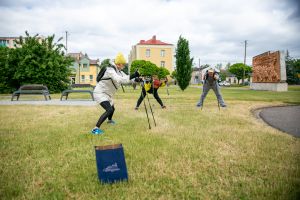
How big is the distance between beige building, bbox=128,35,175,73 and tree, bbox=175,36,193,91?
33636 mm

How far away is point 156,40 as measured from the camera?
6756 cm

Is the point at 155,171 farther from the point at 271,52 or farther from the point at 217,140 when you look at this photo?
the point at 271,52

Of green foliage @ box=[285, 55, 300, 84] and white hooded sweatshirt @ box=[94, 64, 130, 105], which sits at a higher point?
green foliage @ box=[285, 55, 300, 84]

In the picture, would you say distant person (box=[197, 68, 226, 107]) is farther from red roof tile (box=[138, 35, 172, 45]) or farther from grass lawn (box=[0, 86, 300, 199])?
red roof tile (box=[138, 35, 172, 45])

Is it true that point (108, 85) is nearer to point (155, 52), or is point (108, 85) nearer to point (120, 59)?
point (120, 59)

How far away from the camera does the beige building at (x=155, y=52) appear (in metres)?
65.4

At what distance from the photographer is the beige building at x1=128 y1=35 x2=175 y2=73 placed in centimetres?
6538

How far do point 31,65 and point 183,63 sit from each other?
1806 centimetres

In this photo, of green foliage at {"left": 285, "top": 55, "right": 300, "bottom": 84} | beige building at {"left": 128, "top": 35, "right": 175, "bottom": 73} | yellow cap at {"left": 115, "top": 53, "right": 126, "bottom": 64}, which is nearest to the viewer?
yellow cap at {"left": 115, "top": 53, "right": 126, "bottom": 64}

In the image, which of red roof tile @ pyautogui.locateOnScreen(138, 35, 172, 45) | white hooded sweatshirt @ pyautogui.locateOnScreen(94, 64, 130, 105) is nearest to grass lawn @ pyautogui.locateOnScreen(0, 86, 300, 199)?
white hooded sweatshirt @ pyautogui.locateOnScreen(94, 64, 130, 105)

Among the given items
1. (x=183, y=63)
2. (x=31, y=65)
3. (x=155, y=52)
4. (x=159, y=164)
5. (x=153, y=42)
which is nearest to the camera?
(x=159, y=164)

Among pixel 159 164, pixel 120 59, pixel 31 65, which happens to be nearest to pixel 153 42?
pixel 31 65

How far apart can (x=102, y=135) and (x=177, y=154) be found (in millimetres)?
2203

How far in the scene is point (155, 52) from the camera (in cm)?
6606
